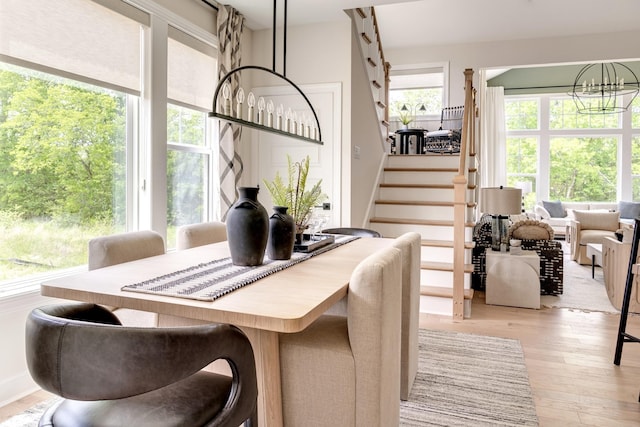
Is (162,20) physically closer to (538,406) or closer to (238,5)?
(238,5)

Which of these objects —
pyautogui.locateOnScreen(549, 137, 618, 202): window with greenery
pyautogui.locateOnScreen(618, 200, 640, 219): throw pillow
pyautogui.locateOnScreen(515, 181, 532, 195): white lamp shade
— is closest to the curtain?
pyautogui.locateOnScreen(515, 181, 532, 195): white lamp shade

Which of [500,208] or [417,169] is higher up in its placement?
[417,169]

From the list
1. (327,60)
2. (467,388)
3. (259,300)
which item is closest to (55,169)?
(259,300)

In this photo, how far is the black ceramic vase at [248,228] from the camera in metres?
1.84

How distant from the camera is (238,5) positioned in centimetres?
379

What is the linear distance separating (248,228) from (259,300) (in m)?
0.52

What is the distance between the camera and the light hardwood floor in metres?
2.27

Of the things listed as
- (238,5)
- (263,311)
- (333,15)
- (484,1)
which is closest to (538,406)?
(263,311)

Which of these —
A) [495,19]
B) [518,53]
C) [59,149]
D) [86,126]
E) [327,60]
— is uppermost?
[495,19]

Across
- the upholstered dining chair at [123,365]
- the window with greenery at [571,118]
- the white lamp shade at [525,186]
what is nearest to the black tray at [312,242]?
the upholstered dining chair at [123,365]

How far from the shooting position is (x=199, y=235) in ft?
9.09

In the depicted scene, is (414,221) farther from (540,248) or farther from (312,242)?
(312,242)

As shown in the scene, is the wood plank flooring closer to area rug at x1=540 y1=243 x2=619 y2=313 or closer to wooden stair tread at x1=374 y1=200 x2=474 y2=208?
area rug at x1=540 y1=243 x2=619 y2=313

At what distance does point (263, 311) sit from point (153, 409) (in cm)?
37
